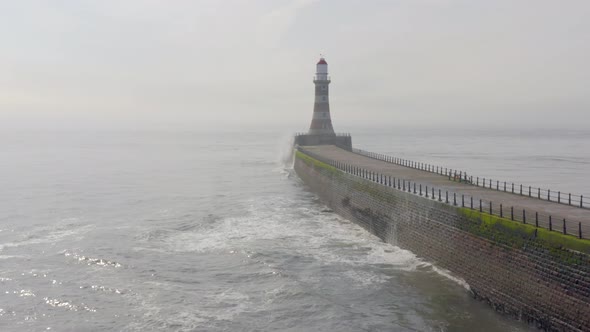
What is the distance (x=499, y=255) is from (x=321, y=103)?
183 feet

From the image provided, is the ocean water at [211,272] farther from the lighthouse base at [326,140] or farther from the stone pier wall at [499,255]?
the lighthouse base at [326,140]

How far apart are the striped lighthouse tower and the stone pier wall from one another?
43.4m

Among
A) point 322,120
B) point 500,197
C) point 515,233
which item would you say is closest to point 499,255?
point 515,233

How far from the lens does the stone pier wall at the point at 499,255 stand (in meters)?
16.3

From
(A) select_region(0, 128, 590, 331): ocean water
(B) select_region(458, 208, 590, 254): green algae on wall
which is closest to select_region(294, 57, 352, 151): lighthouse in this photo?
(A) select_region(0, 128, 590, 331): ocean water

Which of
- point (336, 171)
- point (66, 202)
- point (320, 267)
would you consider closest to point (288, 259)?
point (320, 267)

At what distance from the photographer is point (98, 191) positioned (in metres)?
50.7

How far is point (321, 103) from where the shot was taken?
74.0 metres

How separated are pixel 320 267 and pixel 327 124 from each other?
1987 inches

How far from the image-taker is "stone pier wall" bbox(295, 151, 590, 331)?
53.6 feet

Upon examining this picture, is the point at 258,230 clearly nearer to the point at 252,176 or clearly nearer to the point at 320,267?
the point at 320,267

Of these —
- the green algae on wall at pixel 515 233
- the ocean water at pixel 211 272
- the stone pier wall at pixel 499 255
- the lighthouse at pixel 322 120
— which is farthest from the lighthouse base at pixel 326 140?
the green algae on wall at pixel 515 233

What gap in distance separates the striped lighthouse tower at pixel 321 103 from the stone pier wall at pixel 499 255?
43.4 meters

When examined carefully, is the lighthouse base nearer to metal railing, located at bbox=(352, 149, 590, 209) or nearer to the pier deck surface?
metal railing, located at bbox=(352, 149, 590, 209)
